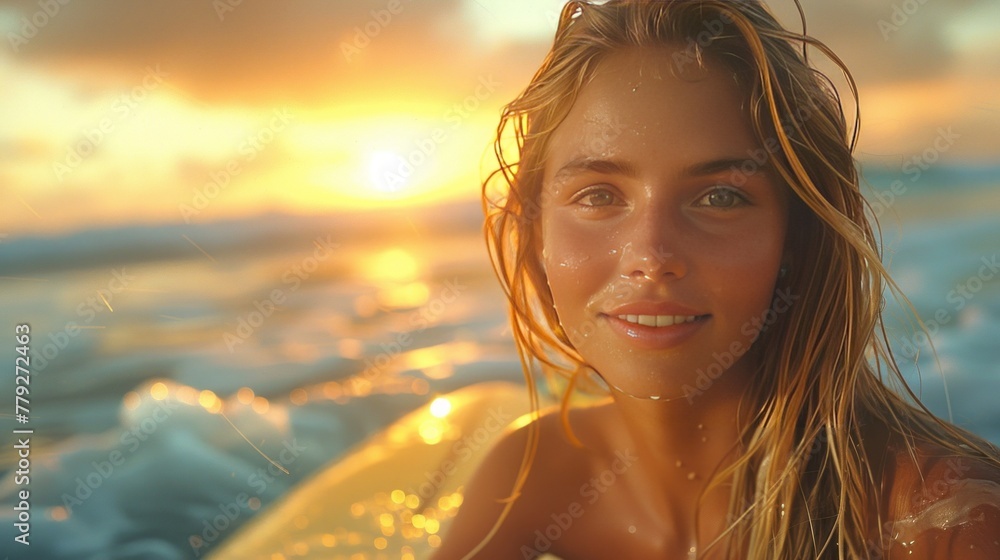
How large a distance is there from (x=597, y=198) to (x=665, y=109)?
14 centimetres

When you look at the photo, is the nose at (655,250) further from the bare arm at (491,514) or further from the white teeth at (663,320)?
the bare arm at (491,514)

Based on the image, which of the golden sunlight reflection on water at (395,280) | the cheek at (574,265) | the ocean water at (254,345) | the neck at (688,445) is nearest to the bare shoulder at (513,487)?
the neck at (688,445)

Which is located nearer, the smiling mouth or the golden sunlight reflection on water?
the smiling mouth

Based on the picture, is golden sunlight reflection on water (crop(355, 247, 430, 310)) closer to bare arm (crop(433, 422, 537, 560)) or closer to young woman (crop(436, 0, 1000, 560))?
bare arm (crop(433, 422, 537, 560))

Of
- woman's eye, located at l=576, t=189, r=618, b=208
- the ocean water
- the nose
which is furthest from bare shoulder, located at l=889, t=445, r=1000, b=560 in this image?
the ocean water

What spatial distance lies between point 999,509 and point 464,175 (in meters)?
1.60

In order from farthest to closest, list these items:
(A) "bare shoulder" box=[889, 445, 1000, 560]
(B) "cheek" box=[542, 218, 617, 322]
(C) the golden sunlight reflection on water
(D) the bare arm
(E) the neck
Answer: (C) the golden sunlight reflection on water
(D) the bare arm
(E) the neck
(B) "cheek" box=[542, 218, 617, 322]
(A) "bare shoulder" box=[889, 445, 1000, 560]

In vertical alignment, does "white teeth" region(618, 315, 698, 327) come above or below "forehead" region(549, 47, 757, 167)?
below

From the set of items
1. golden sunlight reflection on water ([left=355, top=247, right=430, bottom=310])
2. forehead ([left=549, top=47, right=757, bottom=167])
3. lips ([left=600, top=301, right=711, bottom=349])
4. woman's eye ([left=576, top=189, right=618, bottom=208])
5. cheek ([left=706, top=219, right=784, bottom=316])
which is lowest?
lips ([left=600, top=301, right=711, bottom=349])

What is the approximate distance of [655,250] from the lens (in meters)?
1.01

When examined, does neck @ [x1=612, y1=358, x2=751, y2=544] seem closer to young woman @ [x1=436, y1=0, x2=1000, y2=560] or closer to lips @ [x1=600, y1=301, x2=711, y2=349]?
young woman @ [x1=436, y1=0, x2=1000, y2=560]

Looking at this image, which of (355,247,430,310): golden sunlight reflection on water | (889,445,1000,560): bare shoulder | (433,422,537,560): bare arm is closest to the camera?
(889,445,1000,560): bare shoulder

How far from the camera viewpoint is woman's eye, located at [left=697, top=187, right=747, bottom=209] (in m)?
1.04

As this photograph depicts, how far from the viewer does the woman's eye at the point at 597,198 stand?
108 centimetres
